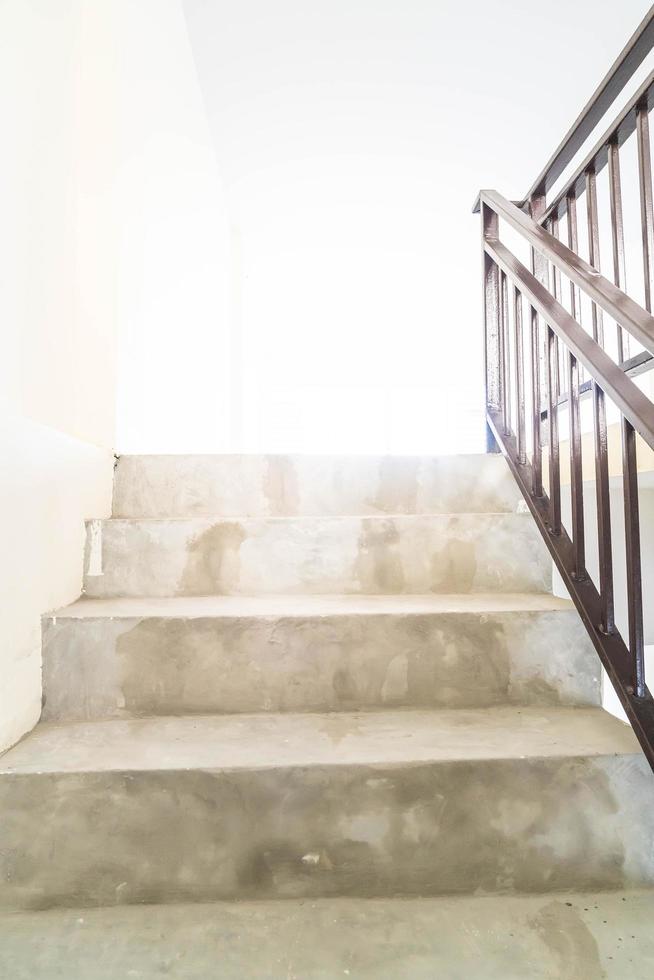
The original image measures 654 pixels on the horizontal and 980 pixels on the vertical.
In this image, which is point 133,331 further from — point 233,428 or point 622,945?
point 233,428

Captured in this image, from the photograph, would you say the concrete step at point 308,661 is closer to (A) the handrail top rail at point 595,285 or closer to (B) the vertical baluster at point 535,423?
(B) the vertical baluster at point 535,423

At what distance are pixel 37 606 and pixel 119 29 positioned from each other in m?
1.81

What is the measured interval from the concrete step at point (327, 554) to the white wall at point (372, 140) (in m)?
3.00

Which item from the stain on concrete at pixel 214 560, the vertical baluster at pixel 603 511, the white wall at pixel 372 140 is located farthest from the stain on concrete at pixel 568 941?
the white wall at pixel 372 140

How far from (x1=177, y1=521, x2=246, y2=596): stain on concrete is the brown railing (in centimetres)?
76

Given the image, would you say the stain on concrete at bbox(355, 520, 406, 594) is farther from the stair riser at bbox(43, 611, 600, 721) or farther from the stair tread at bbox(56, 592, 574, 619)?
the stair riser at bbox(43, 611, 600, 721)

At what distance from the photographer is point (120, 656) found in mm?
1047

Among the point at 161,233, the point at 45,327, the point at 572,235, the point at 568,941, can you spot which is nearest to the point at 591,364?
the point at 568,941

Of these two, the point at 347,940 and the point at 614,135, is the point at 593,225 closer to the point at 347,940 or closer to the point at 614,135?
the point at 614,135

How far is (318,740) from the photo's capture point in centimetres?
91

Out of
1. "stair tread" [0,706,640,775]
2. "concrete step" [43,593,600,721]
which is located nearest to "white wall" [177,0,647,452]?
"concrete step" [43,593,600,721]

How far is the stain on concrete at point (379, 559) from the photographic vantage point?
4.36ft

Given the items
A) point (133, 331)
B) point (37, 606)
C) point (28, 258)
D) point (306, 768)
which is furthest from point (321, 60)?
point (306, 768)

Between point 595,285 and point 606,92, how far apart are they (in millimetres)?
783
